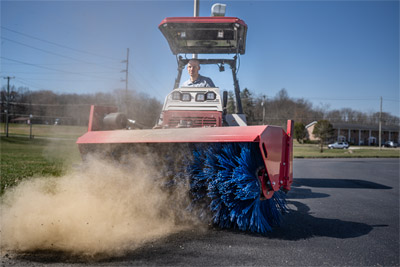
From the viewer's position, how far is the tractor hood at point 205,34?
18.2 feet

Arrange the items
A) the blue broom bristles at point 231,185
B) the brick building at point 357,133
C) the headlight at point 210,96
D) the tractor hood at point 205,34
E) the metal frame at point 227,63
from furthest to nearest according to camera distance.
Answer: the brick building at point 357,133 < the metal frame at point 227,63 < the tractor hood at point 205,34 < the headlight at point 210,96 < the blue broom bristles at point 231,185

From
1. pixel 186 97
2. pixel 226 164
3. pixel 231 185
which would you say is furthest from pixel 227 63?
pixel 231 185

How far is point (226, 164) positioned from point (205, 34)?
303 cm

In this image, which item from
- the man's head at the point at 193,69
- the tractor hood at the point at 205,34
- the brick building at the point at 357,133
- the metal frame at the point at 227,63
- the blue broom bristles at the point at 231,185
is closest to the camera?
the blue broom bristles at the point at 231,185

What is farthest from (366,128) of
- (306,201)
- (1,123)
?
(306,201)

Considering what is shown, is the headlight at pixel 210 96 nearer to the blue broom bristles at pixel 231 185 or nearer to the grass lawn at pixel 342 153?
the blue broom bristles at pixel 231 185

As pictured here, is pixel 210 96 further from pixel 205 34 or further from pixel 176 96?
pixel 205 34

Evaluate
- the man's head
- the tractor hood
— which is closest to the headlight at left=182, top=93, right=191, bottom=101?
the man's head

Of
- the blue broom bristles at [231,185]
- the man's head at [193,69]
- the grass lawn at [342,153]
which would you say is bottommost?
the grass lawn at [342,153]

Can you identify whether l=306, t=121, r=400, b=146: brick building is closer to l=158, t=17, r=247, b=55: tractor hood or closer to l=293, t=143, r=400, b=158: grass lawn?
l=293, t=143, r=400, b=158: grass lawn

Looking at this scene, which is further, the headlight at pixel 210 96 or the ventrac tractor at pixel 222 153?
the headlight at pixel 210 96

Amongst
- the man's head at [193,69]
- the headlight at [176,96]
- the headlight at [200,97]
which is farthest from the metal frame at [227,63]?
the headlight at [200,97]

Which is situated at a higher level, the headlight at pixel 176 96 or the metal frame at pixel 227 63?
the metal frame at pixel 227 63

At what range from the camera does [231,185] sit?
3.71m
